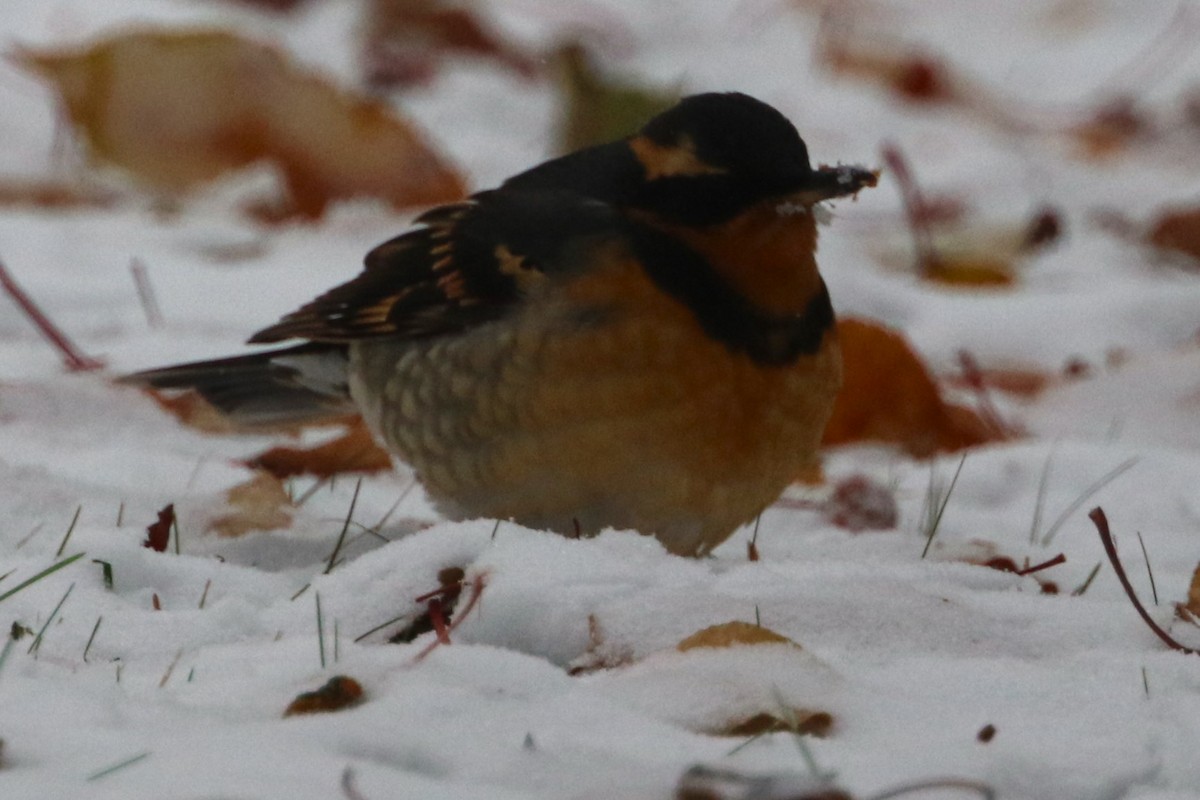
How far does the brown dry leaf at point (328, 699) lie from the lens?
2367mm

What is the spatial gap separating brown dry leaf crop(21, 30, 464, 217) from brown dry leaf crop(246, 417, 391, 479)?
3.16 metres

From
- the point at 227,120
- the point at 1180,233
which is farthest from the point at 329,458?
the point at 1180,233

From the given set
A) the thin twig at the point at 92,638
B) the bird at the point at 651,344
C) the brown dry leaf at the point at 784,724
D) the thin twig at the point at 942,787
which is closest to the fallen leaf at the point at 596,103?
the bird at the point at 651,344

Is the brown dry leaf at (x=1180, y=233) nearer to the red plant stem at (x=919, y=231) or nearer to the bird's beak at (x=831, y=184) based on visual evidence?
the red plant stem at (x=919, y=231)

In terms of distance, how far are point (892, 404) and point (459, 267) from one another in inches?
79.7

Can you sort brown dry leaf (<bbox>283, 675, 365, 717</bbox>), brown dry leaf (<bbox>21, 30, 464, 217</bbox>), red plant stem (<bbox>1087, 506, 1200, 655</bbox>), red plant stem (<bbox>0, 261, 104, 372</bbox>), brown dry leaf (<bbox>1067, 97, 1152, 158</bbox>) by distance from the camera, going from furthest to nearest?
brown dry leaf (<bbox>1067, 97, 1152, 158</bbox>) → brown dry leaf (<bbox>21, 30, 464, 217</bbox>) → red plant stem (<bbox>0, 261, 104, 372</bbox>) → red plant stem (<bbox>1087, 506, 1200, 655</bbox>) → brown dry leaf (<bbox>283, 675, 365, 717</bbox>)

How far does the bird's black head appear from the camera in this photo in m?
3.46

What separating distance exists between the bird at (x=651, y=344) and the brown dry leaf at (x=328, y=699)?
120cm

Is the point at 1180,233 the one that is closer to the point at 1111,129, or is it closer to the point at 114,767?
the point at 1111,129

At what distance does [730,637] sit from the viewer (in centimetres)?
262

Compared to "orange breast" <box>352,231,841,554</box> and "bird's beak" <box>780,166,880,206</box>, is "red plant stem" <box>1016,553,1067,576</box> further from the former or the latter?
"bird's beak" <box>780,166,880,206</box>

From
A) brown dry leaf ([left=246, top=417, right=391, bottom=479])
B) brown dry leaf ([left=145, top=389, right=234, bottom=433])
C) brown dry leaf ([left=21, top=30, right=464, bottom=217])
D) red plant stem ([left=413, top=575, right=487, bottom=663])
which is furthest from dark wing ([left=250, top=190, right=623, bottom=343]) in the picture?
brown dry leaf ([left=21, top=30, right=464, bottom=217])

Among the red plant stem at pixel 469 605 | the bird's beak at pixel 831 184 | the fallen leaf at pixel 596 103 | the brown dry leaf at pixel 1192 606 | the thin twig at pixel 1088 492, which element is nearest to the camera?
the red plant stem at pixel 469 605

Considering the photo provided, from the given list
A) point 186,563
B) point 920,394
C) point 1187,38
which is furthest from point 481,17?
point 186,563
